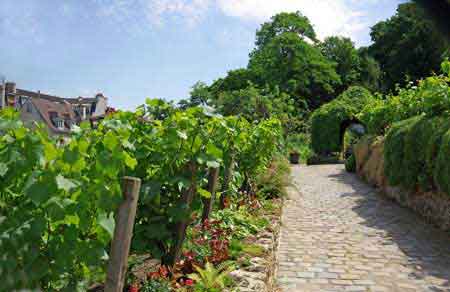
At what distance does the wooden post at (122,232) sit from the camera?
2217mm

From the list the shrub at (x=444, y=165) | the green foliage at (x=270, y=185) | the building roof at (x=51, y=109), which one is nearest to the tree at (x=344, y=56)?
the building roof at (x=51, y=109)

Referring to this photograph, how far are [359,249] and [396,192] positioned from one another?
381cm

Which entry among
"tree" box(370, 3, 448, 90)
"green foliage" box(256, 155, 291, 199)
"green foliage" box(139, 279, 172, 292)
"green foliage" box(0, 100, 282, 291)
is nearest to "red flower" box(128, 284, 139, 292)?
"green foliage" box(139, 279, 172, 292)

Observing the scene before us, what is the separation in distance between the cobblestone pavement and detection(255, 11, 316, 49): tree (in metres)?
31.6

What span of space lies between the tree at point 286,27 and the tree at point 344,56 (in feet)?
9.15

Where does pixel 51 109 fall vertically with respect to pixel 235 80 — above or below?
below

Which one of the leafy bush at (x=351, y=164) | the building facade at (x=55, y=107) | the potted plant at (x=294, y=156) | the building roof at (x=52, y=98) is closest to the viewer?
the leafy bush at (x=351, y=164)

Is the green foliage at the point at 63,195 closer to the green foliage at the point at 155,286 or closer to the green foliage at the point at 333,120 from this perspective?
the green foliage at the point at 155,286

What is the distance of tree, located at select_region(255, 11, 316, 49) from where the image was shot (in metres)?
38.3

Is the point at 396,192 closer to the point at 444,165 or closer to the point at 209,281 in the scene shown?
the point at 444,165

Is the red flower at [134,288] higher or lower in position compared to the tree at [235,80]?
lower

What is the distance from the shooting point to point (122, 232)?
221cm

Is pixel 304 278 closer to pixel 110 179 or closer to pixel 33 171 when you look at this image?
pixel 110 179

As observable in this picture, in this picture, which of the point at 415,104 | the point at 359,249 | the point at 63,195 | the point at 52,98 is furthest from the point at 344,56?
the point at 63,195
